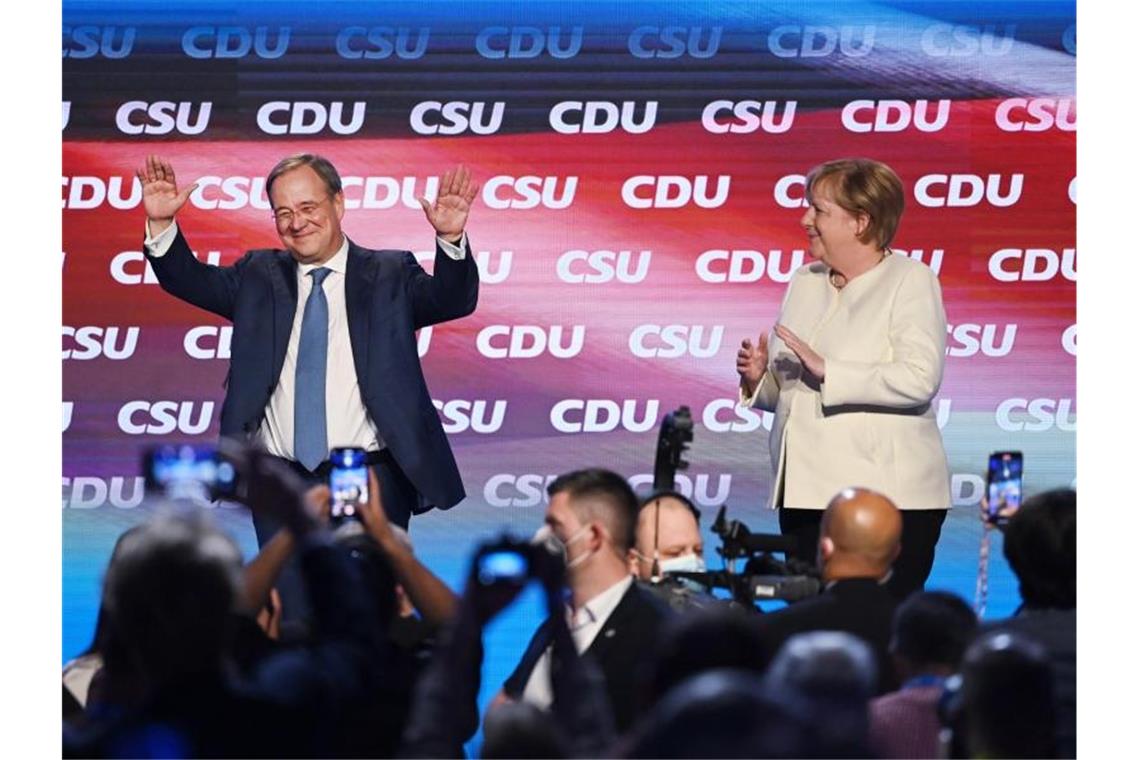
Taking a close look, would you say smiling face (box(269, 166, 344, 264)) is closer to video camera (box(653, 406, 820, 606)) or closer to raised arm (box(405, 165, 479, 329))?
raised arm (box(405, 165, 479, 329))

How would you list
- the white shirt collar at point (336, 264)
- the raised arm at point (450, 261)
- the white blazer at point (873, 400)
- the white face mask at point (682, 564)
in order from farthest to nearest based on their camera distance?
the white shirt collar at point (336, 264)
the raised arm at point (450, 261)
the white blazer at point (873, 400)
the white face mask at point (682, 564)

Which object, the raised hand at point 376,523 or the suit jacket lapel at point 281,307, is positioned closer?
the raised hand at point 376,523

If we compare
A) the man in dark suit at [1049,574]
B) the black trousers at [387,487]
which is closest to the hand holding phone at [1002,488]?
the man in dark suit at [1049,574]

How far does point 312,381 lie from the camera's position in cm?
605

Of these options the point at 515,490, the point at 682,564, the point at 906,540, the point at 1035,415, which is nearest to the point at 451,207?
the point at 682,564

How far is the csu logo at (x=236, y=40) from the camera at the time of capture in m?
7.20

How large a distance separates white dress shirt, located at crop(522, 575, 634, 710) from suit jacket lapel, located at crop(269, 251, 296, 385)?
1801 millimetres

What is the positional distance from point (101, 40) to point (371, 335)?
186cm

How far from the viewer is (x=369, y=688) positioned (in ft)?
11.7

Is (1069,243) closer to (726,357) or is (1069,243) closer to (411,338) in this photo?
(726,357)

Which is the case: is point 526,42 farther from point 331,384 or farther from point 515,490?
point 331,384

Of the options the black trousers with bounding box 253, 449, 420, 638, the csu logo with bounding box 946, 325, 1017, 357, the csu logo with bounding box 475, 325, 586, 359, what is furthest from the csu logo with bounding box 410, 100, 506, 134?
the csu logo with bounding box 946, 325, 1017, 357

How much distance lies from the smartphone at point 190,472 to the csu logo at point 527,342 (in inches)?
133

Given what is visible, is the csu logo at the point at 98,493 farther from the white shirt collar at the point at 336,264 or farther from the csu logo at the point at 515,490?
the white shirt collar at the point at 336,264
